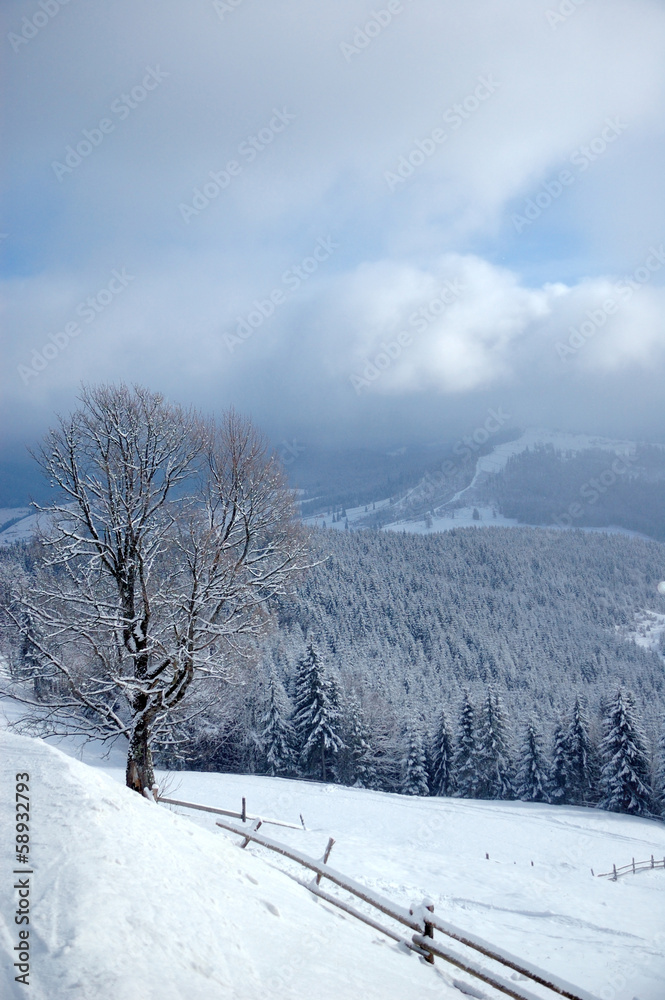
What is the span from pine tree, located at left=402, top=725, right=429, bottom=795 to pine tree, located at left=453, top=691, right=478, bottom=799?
Result: 379cm

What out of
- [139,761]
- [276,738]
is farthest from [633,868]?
[276,738]

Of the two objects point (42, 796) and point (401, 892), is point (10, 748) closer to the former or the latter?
point (42, 796)

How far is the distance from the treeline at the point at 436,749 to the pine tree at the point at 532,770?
3.3 inches

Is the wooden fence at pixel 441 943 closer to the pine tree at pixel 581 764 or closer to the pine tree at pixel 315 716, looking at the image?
the pine tree at pixel 315 716

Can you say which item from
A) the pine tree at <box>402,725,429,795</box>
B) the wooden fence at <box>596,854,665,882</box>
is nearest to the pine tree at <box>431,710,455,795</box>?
the pine tree at <box>402,725,429,795</box>

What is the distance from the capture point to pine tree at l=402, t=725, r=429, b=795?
48125 millimetres

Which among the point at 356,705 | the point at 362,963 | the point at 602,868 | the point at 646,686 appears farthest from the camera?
the point at 646,686

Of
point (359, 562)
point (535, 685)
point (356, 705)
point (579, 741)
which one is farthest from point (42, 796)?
point (359, 562)

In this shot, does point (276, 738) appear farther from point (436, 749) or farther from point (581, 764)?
point (581, 764)

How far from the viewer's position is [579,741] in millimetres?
49125

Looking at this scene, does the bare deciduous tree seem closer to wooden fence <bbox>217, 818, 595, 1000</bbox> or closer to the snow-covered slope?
the snow-covered slope

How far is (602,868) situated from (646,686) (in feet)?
340

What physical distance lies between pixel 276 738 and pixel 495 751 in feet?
68.1

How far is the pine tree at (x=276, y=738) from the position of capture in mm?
50688
